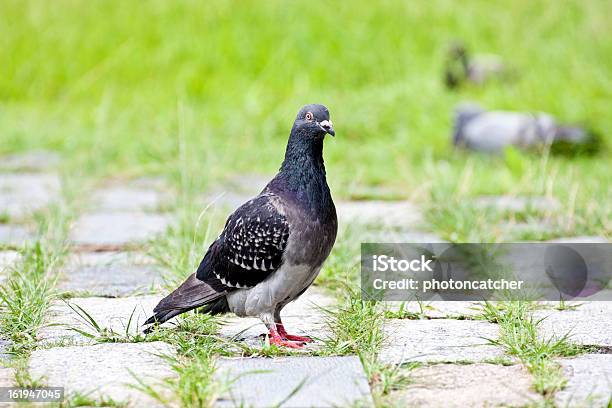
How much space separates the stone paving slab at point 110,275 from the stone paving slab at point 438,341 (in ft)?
3.67

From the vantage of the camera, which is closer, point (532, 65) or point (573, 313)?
point (573, 313)

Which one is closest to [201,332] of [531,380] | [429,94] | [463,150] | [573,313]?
[531,380]

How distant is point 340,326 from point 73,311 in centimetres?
105

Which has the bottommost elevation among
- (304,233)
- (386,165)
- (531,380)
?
(531,380)

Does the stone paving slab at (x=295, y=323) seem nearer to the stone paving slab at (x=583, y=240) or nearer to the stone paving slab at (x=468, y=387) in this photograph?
the stone paving slab at (x=468, y=387)

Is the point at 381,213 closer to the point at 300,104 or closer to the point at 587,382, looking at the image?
the point at 587,382

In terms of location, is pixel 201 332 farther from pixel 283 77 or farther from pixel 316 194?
pixel 283 77

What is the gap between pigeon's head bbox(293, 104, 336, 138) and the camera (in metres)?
3.21

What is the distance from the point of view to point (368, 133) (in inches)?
326

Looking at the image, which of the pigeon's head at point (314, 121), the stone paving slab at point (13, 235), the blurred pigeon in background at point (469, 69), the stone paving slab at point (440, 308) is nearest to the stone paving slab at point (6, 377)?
the pigeon's head at point (314, 121)

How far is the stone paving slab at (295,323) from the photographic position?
3168mm

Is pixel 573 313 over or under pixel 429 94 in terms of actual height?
under

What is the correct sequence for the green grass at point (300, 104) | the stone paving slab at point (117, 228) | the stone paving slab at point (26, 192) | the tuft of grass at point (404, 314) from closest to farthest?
the tuft of grass at point (404, 314)
the green grass at point (300, 104)
the stone paving slab at point (117, 228)
the stone paving slab at point (26, 192)

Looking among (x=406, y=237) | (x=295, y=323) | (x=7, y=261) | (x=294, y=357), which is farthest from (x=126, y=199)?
(x=294, y=357)
